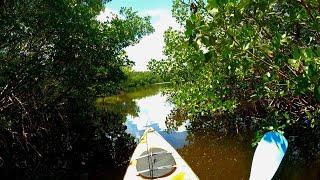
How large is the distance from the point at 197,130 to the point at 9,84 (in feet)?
32.5

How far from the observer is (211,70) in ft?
48.2

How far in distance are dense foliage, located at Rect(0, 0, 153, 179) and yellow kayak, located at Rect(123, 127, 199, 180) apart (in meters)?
3.73

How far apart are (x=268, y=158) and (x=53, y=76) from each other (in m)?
8.66

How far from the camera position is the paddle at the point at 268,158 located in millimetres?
6625

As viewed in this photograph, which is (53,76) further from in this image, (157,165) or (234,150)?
(234,150)

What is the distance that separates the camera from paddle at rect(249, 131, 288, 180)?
662 centimetres

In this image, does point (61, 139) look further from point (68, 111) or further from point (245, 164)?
point (245, 164)

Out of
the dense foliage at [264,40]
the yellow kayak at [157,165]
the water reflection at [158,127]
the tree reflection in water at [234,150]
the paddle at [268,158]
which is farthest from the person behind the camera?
the water reflection at [158,127]

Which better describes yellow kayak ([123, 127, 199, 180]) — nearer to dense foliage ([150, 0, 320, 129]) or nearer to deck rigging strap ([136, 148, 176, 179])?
deck rigging strap ([136, 148, 176, 179])

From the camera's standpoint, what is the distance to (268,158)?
6.72m

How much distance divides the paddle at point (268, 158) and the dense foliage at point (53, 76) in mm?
7302

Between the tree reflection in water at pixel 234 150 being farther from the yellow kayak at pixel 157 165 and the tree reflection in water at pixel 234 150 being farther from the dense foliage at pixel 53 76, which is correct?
the dense foliage at pixel 53 76

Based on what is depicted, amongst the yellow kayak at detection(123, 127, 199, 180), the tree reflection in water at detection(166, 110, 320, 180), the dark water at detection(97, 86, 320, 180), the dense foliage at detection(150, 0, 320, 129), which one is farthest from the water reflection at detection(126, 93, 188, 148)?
the dense foliage at detection(150, 0, 320, 129)

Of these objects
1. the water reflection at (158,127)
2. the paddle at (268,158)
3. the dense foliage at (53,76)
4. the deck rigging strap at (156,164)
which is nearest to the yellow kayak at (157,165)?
the deck rigging strap at (156,164)
